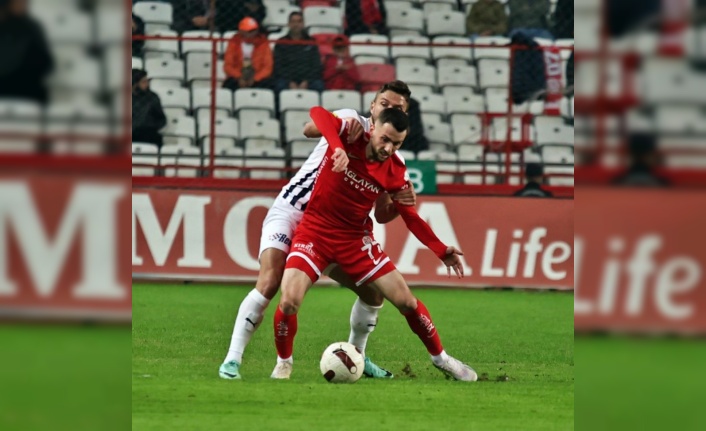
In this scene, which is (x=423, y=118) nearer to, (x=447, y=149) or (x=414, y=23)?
(x=447, y=149)

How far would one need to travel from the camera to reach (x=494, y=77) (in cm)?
1398

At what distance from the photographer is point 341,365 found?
19.1 feet

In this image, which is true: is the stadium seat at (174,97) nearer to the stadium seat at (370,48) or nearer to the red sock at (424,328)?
the stadium seat at (370,48)

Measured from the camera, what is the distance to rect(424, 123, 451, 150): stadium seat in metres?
13.7

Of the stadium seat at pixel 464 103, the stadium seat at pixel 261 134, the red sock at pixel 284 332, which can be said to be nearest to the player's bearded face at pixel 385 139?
the red sock at pixel 284 332

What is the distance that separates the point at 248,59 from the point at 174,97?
113 cm

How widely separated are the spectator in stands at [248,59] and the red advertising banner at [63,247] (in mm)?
12004

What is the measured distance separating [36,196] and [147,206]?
34.3ft

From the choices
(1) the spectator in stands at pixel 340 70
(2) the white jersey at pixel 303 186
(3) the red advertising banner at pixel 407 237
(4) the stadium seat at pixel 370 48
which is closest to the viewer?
(2) the white jersey at pixel 303 186

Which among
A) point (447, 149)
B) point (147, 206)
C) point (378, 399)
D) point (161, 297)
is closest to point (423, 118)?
point (447, 149)

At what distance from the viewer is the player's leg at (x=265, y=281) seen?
6.02m

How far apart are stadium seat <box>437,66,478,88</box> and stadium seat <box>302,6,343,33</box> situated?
1.51 metres

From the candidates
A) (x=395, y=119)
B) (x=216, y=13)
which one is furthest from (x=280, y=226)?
(x=216, y=13)

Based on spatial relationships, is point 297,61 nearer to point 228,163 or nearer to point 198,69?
point 198,69
